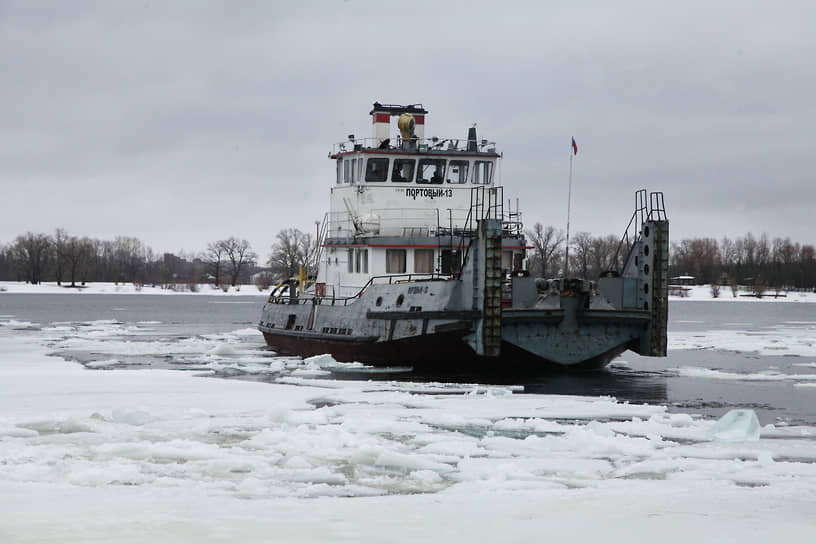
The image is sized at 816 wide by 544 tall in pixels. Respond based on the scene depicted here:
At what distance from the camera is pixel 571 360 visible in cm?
1900

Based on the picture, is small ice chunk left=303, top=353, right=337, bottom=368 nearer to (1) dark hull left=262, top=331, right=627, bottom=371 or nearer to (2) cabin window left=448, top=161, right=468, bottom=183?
(1) dark hull left=262, top=331, right=627, bottom=371

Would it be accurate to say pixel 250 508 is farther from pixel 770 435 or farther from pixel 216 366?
pixel 216 366

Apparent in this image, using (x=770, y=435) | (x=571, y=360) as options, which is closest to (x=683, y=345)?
(x=571, y=360)

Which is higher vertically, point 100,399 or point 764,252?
Result: point 764,252

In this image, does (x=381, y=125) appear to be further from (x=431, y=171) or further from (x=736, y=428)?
(x=736, y=428)

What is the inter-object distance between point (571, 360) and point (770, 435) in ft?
23.3

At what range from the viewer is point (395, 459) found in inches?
402

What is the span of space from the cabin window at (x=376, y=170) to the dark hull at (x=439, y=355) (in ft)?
12.4

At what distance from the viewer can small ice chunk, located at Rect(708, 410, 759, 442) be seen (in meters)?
11.7

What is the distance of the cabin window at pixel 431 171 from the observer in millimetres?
22625

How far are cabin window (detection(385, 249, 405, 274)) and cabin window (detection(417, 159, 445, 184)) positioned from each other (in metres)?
2.22

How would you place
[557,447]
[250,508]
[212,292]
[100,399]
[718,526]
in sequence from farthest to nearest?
[212,292] < [100,399] < [557,447] < [250,508] < [718,526]

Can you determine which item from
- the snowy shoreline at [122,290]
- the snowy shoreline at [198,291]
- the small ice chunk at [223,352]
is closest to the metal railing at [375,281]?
the small ice chunk at [223,352]

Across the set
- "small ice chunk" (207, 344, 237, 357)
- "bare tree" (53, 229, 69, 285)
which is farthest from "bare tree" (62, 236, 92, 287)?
"small ice chunk" (207, 344, 237, 357)
